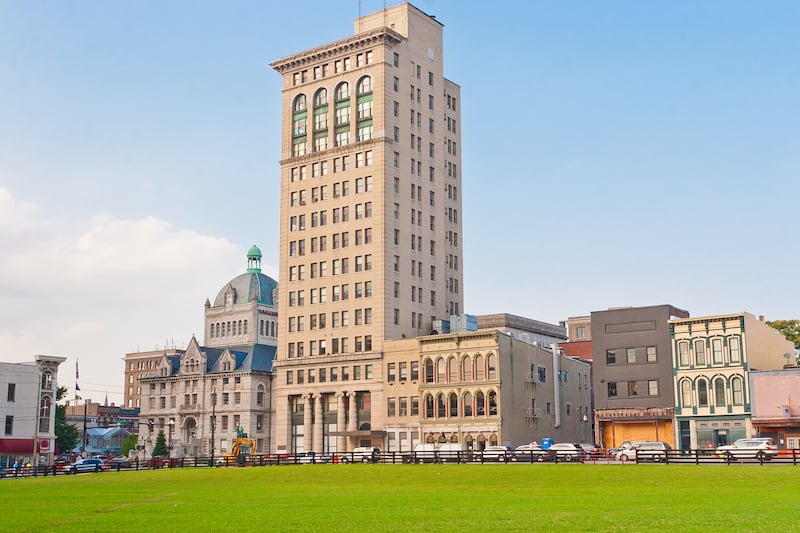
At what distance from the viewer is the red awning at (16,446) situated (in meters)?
126

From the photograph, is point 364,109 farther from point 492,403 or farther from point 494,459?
A: point 494,459

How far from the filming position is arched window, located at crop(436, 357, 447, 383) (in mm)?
115431

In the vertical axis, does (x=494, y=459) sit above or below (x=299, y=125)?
below

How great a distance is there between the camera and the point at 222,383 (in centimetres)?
16938

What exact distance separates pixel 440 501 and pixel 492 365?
70.1m

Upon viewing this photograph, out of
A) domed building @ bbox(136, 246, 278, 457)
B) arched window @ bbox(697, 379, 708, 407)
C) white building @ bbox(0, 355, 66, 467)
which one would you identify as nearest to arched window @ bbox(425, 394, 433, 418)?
arched window @ bbox(697, 379, 708, 407)

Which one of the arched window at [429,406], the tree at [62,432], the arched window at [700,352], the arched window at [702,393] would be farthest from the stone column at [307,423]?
the arched window at [700,352]

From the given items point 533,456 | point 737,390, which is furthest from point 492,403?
point 533,456

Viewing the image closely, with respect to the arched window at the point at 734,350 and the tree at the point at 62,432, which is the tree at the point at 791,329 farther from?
the tree at the point at 62,432

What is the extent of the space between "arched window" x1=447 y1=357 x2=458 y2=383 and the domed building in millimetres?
53088

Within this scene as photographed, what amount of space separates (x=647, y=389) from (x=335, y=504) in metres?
65.8

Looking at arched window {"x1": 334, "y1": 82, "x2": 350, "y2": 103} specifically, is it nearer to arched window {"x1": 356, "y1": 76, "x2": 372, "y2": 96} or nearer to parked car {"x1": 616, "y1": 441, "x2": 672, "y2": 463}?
arched window {"x1": 356, "y1": 76, "x2": 372, "y2": 96}

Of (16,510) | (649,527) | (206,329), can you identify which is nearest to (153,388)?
(206,329)

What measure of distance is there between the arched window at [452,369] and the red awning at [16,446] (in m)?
58.3
